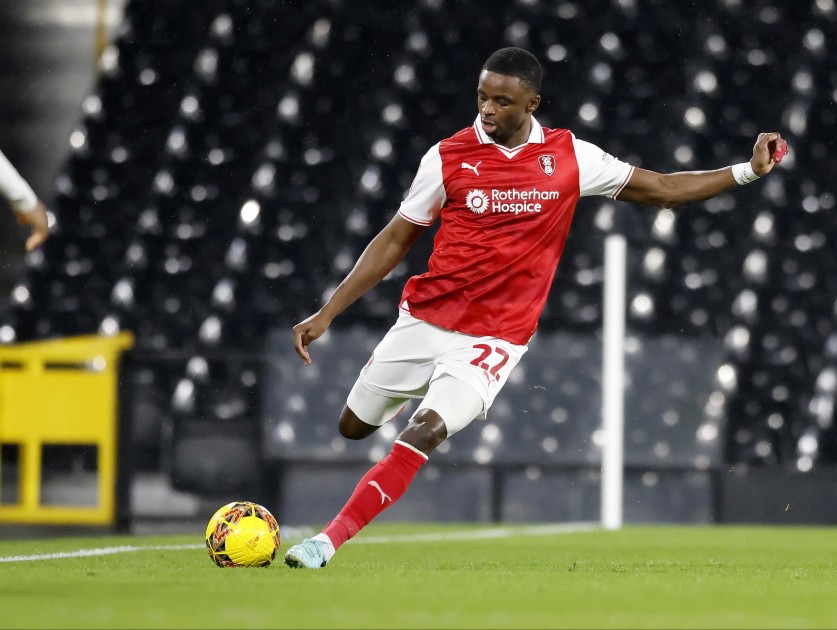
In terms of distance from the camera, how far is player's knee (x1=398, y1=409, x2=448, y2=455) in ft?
13.6

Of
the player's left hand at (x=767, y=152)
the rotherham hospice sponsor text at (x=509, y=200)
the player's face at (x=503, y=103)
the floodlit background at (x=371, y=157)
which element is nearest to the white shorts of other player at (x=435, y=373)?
the rotherham hospice sponsor text at (x=509, y=200)

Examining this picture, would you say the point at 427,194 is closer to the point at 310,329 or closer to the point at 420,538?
the point at 310,329

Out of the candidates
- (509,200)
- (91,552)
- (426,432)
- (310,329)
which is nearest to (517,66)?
(509,200)

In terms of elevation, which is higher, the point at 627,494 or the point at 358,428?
the point at 358,428

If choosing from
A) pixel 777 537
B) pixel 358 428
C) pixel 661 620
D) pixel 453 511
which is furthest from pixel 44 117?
pixel 661 620

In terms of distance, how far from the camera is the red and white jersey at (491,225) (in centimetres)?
438

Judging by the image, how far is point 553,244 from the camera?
446cm

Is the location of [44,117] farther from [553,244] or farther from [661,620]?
[661,620]

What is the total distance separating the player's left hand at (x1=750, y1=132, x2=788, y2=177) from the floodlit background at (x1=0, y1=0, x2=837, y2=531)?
16.5 ft

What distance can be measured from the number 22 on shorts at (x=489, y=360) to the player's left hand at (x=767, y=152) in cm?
90

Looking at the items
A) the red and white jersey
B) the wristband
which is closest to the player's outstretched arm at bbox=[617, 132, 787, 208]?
the wristband

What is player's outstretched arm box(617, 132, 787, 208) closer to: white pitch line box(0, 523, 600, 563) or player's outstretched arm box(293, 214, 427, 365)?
player's outstretched arm box(293, 214, 427, 365)

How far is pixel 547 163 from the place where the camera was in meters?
4.43

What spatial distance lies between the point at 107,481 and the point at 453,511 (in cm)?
264
